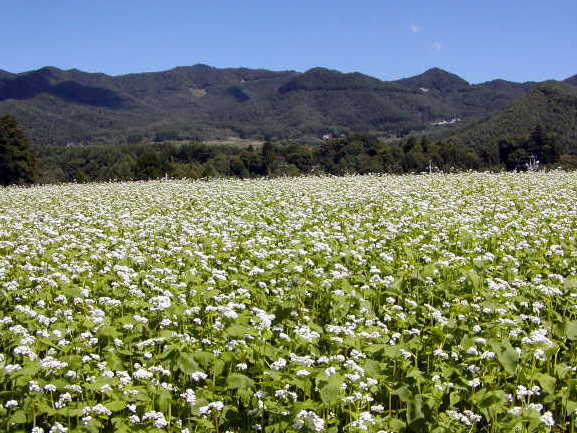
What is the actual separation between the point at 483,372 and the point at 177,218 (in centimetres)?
1087

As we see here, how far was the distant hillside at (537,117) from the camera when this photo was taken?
10962 centimetres

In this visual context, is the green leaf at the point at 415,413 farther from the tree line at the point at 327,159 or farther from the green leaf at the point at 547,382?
the tree line at the point at 327,159

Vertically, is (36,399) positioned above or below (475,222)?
below

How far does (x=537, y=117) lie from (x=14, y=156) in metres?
101

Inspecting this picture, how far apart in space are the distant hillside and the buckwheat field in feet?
333

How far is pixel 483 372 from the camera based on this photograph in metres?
5.48

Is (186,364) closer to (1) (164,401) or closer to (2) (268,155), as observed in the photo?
(1) (164,401)

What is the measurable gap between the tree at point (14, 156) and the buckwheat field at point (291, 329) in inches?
1774

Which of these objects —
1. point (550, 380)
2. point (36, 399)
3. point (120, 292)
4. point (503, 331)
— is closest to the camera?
point (36, 399)

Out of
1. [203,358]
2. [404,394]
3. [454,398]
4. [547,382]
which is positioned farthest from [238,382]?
[547,382]

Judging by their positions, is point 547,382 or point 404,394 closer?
point 404,394

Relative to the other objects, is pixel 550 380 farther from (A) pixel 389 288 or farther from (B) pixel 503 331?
(A) pixel 389 288

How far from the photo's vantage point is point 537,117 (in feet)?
380

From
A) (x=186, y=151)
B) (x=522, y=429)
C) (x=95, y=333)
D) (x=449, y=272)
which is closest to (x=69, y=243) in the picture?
(x=95, y=333)
